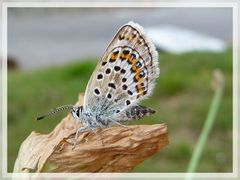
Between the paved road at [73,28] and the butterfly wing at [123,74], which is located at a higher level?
the paved road at [73,28]

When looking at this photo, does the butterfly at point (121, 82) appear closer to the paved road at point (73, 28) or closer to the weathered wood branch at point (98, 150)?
the weathered wood branch at point (98, 150)

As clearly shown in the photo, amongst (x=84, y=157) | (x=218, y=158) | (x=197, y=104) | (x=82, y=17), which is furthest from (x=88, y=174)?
(x=82, y=17)

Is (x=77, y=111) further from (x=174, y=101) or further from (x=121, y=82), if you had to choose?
(x=174, y=101)

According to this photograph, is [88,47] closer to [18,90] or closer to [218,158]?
[18,90]

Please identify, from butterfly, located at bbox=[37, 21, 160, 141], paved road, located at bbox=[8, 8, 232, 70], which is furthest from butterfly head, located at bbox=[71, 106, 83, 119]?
paved road, located at bbox=[8, 8, 232, 70]

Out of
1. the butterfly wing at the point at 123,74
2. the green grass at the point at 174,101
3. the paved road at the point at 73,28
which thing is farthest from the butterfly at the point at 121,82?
the green grass at the point at 174,101

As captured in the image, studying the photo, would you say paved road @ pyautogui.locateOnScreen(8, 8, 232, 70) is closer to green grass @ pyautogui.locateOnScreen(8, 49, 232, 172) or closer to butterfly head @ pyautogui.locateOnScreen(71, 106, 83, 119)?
green grass @ pyautogui.locateOnScreen(8, 49, 232, 172)
